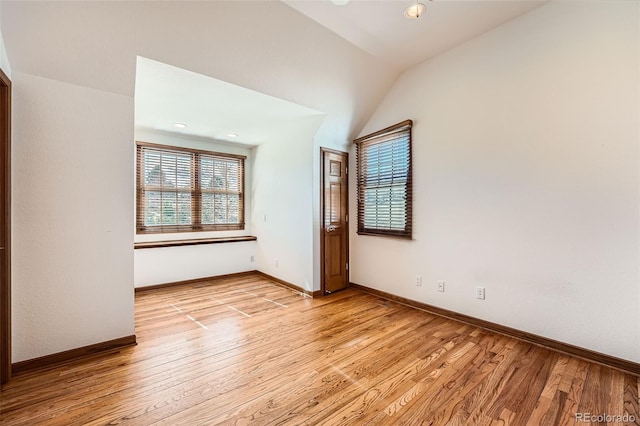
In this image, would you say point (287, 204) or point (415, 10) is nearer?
point (415, 10)

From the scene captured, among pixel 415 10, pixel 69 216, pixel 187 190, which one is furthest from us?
pixel 187 190

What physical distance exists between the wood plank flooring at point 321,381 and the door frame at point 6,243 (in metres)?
0.20

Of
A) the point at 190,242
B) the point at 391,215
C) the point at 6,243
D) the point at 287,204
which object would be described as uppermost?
the point at 287,204

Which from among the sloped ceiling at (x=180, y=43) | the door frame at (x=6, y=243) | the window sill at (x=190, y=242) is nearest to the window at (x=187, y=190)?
the window sill at (x=190, y=242)

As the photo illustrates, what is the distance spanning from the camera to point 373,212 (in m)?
3.84

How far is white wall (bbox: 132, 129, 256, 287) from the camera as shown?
409 cm

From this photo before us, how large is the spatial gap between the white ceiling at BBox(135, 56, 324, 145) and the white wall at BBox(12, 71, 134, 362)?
17.9 inches

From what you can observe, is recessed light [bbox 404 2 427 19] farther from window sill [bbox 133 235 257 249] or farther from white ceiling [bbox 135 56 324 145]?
window sill [bbox 133 235 257 249]

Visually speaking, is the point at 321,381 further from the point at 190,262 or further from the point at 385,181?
the point at 190,262

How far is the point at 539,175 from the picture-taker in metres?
2.40

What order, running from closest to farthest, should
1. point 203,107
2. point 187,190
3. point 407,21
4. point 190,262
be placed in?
point 407,21, point 203,107, point 190,262, point 187,190

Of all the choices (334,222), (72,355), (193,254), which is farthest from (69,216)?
(334,222)

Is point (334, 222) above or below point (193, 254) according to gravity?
above

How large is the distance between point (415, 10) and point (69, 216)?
3.37m
